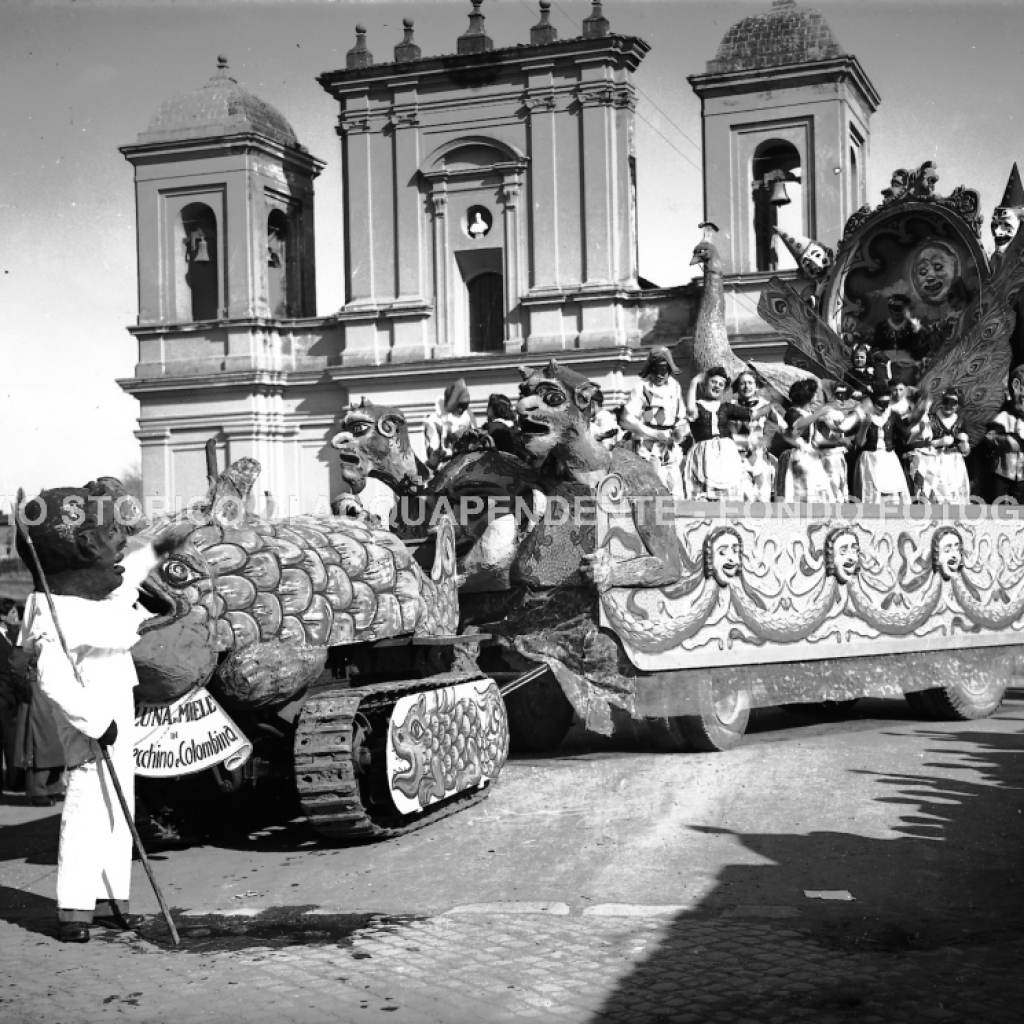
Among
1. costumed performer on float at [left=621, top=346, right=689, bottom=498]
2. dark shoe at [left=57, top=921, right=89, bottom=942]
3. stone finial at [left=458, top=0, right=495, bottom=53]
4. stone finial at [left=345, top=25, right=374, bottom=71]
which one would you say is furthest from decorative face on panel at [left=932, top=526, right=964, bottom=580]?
stone finial at [left=345, top=25, right=374, bottom=71]

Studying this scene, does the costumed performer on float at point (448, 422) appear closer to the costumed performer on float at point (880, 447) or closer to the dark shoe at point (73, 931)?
the costumed performer on float at point (880, 447)

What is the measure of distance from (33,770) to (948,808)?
4719mm

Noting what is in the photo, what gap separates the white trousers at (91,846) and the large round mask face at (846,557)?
642cm

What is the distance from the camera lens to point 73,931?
21.7ft

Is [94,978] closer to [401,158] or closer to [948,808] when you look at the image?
[948,808]

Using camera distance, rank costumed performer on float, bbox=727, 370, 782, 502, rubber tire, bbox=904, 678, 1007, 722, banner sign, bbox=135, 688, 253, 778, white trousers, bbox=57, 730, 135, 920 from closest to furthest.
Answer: white trousers, bbox=57, 730, 135, 920
banner sign, bbox=135, 688, 253, 778
rubber tire, bbox=904, 678, 1007, 722
costumed performer on float, bbox=727, 370, 782, 502

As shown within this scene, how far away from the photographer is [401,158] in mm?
41281

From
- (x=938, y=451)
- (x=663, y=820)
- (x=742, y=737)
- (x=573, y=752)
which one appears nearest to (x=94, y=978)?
(x=663, y=820)

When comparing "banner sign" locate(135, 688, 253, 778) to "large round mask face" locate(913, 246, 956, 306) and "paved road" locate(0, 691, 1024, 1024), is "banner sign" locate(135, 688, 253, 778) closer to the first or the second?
"paved road" locate(0, 691, 1024, 1024)

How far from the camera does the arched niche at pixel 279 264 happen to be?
42219 mm

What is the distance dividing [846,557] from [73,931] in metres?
Result: 6.96

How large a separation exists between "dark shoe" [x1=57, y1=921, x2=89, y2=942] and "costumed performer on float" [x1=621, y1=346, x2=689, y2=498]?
7942 millimetres

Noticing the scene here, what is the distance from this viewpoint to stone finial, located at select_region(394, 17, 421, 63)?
41625mm

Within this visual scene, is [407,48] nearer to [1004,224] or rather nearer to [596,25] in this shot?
[596,25]
